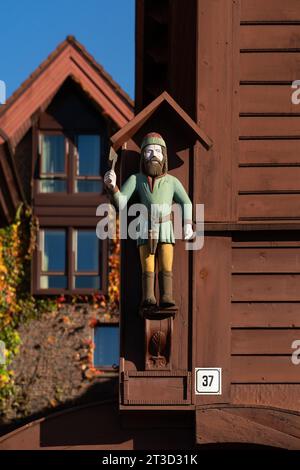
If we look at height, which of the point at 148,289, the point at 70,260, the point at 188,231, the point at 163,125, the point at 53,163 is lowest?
the point at 148,289

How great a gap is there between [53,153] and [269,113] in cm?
1443

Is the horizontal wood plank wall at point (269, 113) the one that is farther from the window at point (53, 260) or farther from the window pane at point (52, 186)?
the window pane at point (52, 186)

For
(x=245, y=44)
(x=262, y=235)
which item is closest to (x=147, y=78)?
(x=245, y=44)

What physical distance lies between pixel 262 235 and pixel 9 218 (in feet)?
45.1

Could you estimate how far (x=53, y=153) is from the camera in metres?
22.1

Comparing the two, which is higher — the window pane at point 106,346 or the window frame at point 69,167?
the window frame at point 69,167

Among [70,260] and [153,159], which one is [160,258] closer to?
[153,159]

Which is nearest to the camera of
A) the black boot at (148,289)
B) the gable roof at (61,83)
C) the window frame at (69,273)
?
the black boot at (148,289)

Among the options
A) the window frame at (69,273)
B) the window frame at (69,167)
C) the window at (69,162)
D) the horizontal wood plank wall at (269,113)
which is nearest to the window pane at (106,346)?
the window frame at (69,273)

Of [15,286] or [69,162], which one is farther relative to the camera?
[69,162]

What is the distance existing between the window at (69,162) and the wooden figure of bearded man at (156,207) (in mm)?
14243

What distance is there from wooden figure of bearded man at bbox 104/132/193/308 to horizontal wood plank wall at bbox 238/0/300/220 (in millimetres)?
594

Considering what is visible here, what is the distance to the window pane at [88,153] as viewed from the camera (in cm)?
2203

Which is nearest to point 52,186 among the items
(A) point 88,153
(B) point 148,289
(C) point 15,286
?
(A) point 88,153
